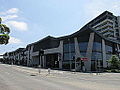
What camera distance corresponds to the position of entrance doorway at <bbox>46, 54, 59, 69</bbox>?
81744 mm

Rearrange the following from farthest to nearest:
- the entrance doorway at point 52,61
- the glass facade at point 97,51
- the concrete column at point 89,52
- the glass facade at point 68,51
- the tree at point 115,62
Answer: the entrance doorway at point 52,61 → the glass facade at point 68,51 → the glass facade at point 97,51 → the concrete column at point 89,52 → the tree at point 115,62

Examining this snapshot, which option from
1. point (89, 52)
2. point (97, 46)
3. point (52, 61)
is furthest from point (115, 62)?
point (52, 61)

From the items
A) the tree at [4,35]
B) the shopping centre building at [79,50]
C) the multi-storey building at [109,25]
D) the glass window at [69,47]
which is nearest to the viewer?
the tree at [4,35]

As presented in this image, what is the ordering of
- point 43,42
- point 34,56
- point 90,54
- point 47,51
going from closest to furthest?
point 90,54 → point 47,51 → point 43,42 → point 34,56

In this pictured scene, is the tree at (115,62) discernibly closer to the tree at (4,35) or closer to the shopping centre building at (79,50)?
the shopping centre building at (79,50)

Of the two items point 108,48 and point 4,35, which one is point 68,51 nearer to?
point 108,48

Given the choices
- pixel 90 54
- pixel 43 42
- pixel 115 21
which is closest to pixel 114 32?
pixel 115 21

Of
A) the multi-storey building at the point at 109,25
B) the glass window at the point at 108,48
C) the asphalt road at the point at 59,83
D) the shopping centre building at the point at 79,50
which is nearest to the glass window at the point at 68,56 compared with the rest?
the shopping centre building at the point at 79,50

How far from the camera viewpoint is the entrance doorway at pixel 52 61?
3218 inches

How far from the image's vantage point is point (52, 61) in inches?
3366

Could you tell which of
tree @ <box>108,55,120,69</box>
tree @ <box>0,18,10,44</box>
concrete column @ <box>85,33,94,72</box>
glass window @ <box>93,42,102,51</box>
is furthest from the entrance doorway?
tree @ <box>0,18,10,44</box>

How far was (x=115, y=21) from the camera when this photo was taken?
123 meters

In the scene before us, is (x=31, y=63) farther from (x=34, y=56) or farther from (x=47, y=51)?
(x=47, y=51)

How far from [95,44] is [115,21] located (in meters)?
61.2
